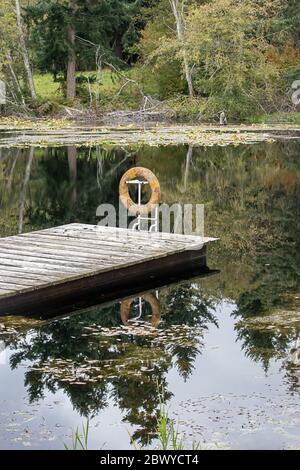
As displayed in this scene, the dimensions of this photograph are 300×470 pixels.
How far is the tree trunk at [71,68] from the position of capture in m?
38.5

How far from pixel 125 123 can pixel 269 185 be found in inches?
723

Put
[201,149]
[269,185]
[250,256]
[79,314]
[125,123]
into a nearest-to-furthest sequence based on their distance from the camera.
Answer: [79,314], [250,256], [269,185], [201,149], [125,123]

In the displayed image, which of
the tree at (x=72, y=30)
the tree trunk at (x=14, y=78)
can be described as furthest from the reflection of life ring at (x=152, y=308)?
the tree trunk at (x=14, y=78)

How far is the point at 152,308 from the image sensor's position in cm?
957

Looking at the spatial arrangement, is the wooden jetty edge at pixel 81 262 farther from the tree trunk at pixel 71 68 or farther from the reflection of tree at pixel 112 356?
the tree trunk at pixel 71 68

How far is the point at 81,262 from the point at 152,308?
1.27m

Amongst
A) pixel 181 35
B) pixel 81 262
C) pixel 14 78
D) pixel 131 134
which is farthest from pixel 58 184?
pixel 14 78

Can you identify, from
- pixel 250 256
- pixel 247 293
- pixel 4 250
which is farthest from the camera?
pixel 250 256

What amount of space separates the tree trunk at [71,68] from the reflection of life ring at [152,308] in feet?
97.2

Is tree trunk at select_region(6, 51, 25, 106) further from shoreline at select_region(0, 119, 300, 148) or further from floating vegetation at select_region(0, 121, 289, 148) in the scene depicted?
floating vegetation at select_region(0, 121, 289, 148)

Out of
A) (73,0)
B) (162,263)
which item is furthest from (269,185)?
(73,0)

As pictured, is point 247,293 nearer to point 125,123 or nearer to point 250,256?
point 250,256

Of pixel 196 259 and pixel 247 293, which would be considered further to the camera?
pixel 196 259

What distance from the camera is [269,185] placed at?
19.8 meters
